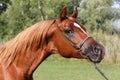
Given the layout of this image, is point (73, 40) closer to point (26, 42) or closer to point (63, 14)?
point (63, 14)

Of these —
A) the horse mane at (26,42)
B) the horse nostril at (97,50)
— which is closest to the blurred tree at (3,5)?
the horse mane at (26,42)

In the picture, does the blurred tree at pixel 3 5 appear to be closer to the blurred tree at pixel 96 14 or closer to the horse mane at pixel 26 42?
the blurred tree at pixel 96 14

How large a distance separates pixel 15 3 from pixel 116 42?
19.2 metres

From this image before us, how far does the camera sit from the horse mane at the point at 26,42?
4.37 m

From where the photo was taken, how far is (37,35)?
4.38m

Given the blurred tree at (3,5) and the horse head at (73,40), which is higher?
the horse head at (73,40)

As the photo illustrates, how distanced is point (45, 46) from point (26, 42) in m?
0.21

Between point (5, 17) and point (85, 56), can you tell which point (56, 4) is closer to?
point (5, 17)

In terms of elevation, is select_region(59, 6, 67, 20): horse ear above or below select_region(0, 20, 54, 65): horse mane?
above

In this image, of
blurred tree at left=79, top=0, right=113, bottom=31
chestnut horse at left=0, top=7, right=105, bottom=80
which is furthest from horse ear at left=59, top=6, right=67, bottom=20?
blurred tree at left=79, top=0, right=113, bottom=31

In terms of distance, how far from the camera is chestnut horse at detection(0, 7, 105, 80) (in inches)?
170

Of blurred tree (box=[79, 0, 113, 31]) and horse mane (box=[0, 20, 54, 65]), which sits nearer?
horse mane (box=[0, 20, 54, 65])

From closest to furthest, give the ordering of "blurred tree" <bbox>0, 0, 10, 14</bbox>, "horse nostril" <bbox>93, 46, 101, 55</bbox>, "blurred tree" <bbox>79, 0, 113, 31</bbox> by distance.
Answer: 1. "horse nostril" <bbox>93, 46, 101, 55</bbox>
2. "blurred tree" <bbox>79, 0, 113, 31</bbox>
3. "blurred tree" <bbox>0, 0, 10, 14</bbox>

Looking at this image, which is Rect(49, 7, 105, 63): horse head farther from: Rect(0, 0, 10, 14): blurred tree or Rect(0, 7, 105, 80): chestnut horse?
Rect(0, 0, 10, 14): blurred tree
